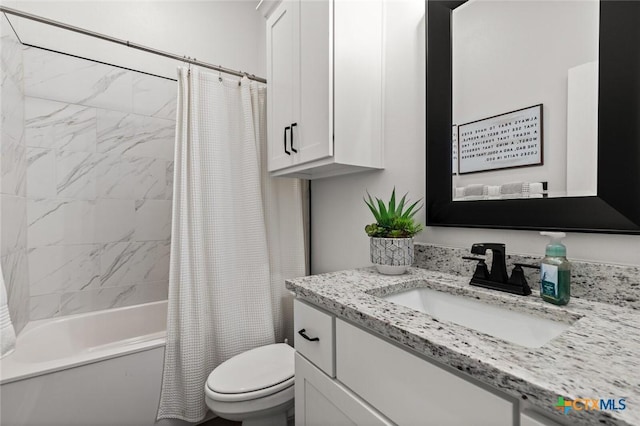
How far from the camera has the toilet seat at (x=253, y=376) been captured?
3.82 feet

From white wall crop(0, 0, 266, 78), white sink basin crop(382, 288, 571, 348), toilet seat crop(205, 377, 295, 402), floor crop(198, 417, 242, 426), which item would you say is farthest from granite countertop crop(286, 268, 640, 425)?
white wall crop(0, 0, 266, 78)

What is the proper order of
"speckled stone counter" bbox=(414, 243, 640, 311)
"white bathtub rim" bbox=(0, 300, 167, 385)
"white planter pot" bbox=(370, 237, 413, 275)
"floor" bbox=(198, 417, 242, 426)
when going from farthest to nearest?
"floor" bbox=(198, 417, 242, 426) → "white bathtub rim" bbox=(0, 300, 167, 385) → "white planter pot" bbox=(370, 237, 413, 275) → "speckled stone counter" bbox=(414, 243, 640, 311)

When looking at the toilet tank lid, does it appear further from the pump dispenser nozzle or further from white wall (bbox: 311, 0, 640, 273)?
the pump dispenser nozzle

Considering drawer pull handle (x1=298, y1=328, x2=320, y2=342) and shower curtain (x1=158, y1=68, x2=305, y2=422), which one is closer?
drawer pull handle (x1=298, y1=328, x2=320, y2=342)

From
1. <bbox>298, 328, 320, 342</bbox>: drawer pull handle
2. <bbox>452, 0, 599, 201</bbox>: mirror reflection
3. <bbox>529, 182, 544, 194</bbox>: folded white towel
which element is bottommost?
<bbox>298, 328, 320, 342</bbox>: drawer pull handle

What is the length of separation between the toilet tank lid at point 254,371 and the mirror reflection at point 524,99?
103cm

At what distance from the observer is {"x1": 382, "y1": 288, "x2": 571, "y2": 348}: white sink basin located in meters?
0.71

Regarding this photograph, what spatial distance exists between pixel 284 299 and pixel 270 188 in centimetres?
68

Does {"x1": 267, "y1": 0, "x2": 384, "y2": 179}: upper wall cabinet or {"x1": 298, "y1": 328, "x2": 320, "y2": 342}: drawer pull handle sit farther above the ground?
{"x1": 267, "y1": 0, "x2": 384, "y2": 179}: upper wall cabinet

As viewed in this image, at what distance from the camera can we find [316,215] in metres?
1.87

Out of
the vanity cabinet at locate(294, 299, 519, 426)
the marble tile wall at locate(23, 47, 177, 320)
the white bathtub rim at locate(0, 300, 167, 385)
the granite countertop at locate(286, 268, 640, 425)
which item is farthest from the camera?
the marble tile wall at locate(23, 47, 177, 320)

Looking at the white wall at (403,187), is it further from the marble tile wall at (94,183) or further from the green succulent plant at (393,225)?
the marble tile wall at (94,183)

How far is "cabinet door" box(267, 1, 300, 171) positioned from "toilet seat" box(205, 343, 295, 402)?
933mm

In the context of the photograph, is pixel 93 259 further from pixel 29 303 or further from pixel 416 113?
pixel 416 113
